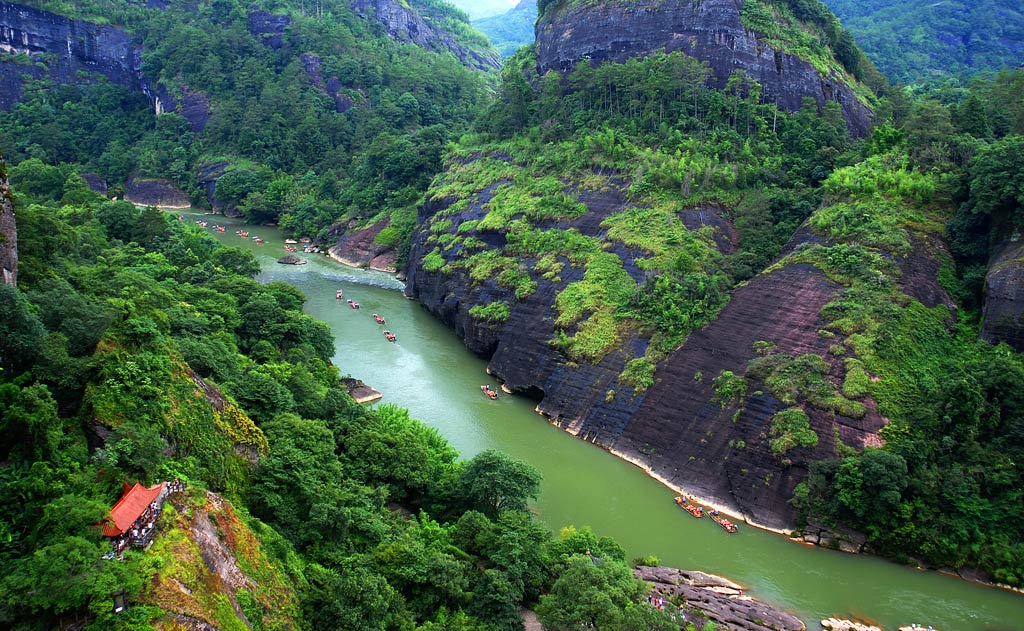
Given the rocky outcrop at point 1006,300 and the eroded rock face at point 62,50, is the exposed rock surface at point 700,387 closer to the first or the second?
the rocky outcrop at point 1006,300

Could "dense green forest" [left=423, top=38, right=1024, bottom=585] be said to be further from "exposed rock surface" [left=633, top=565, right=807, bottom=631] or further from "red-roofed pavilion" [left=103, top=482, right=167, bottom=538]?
"red-roofed pavilion" [left=103, top=482, right=167, bottom=538]

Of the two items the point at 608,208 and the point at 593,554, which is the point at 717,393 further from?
the point at 608,208

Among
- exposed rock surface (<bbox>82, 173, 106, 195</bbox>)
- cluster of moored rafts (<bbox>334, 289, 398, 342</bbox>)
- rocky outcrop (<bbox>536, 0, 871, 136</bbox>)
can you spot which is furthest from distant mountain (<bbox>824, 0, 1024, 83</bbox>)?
exposed rock surface (<bbox>82, 173, 106, 195</bbox>)

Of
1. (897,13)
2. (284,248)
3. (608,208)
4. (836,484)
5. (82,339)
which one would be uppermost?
(897,13)

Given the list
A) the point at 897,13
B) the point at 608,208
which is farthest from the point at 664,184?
the point at 897,13

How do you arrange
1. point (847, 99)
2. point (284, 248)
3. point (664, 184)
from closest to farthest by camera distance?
point (664, 184) → point (847, 99) → point (284, 248)

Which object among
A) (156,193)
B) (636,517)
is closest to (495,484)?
(636,517)

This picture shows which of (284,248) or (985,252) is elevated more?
(985,252)
